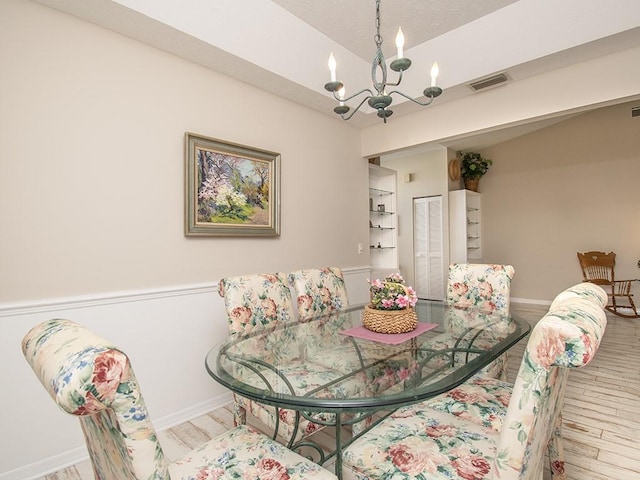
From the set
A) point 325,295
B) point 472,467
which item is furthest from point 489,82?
point 472,467

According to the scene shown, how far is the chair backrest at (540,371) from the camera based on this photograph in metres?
0.75

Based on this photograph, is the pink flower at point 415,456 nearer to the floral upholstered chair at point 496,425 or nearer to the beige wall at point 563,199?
the floral upholstered chair at point 496,425

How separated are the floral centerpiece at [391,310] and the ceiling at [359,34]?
192 centimetres

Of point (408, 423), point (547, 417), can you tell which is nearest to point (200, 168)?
point (408, 423)

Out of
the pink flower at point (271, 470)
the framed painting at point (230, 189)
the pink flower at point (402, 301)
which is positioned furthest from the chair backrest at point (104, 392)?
the framed painting at point (230, 189)

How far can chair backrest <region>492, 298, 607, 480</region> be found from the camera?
751 mm

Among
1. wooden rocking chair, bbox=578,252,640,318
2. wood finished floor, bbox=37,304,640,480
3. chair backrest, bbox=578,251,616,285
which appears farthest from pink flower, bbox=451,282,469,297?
chair backrest, bbox=578,251,616,285

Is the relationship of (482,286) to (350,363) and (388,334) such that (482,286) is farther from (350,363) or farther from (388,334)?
(350,363)

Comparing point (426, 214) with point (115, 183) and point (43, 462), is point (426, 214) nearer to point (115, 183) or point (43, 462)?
point (115, 183)

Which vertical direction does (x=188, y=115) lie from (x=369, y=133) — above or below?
below

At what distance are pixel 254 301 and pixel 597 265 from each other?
5.74m

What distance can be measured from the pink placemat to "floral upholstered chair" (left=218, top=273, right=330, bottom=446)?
0.33 meters

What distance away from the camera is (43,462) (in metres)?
1.82

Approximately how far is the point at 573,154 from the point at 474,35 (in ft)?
13.7
